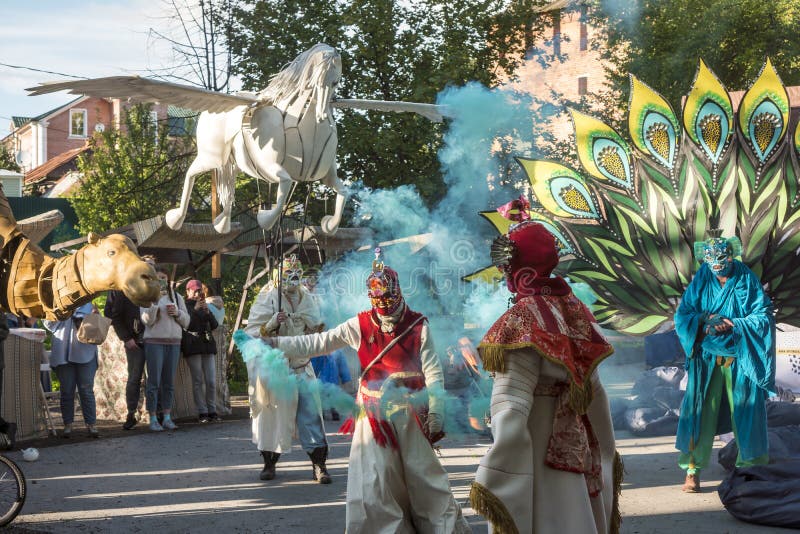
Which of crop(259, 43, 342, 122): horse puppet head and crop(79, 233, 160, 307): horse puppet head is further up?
crop(259, 43, 342, 122): horse puppet head

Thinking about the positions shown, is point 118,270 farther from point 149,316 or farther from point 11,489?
point 149,316

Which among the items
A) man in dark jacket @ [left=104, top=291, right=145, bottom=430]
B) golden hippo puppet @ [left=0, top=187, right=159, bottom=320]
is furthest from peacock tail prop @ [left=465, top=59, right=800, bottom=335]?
golden hippo puppet @ [left=0, top=187, right=159, bottom=320]

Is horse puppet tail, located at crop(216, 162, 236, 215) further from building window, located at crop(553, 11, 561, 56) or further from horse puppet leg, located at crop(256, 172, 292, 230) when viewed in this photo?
building window, located at crop(553, 11, 561, 56)

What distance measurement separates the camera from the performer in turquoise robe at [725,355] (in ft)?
27.1

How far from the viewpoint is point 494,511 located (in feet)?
13.2

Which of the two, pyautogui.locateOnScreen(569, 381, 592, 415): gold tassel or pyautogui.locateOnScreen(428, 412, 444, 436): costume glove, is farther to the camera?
pyautogui.locateOnScreen(428, 412, 444, 436): costume glove

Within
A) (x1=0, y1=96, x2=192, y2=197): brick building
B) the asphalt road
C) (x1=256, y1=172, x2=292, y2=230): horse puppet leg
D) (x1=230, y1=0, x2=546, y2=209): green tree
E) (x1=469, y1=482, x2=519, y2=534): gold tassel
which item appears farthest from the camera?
(x1=0, y1=96, x2=192, y2=197): brick building

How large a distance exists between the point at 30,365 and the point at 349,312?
4597 mm

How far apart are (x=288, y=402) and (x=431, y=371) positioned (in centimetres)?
327

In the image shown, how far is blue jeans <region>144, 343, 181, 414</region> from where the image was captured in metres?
12.6

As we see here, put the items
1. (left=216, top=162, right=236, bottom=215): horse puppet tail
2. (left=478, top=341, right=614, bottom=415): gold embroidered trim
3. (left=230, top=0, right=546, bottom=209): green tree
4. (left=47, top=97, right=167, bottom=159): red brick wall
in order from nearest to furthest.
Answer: (left=478, top=341, right=614, bottom=415): gold embroidered trim, (left=216, top=162, right=236, bottom=215): horse puppet tail, (left=230, top=0, right=546, bottom=209): green tree, (left=47, top=97, right=167, bottom=159): red brick wall

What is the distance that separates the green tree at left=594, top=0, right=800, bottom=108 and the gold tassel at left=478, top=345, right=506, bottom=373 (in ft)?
65.9

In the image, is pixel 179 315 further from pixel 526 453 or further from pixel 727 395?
pixel 526 453

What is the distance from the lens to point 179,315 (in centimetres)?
1276
